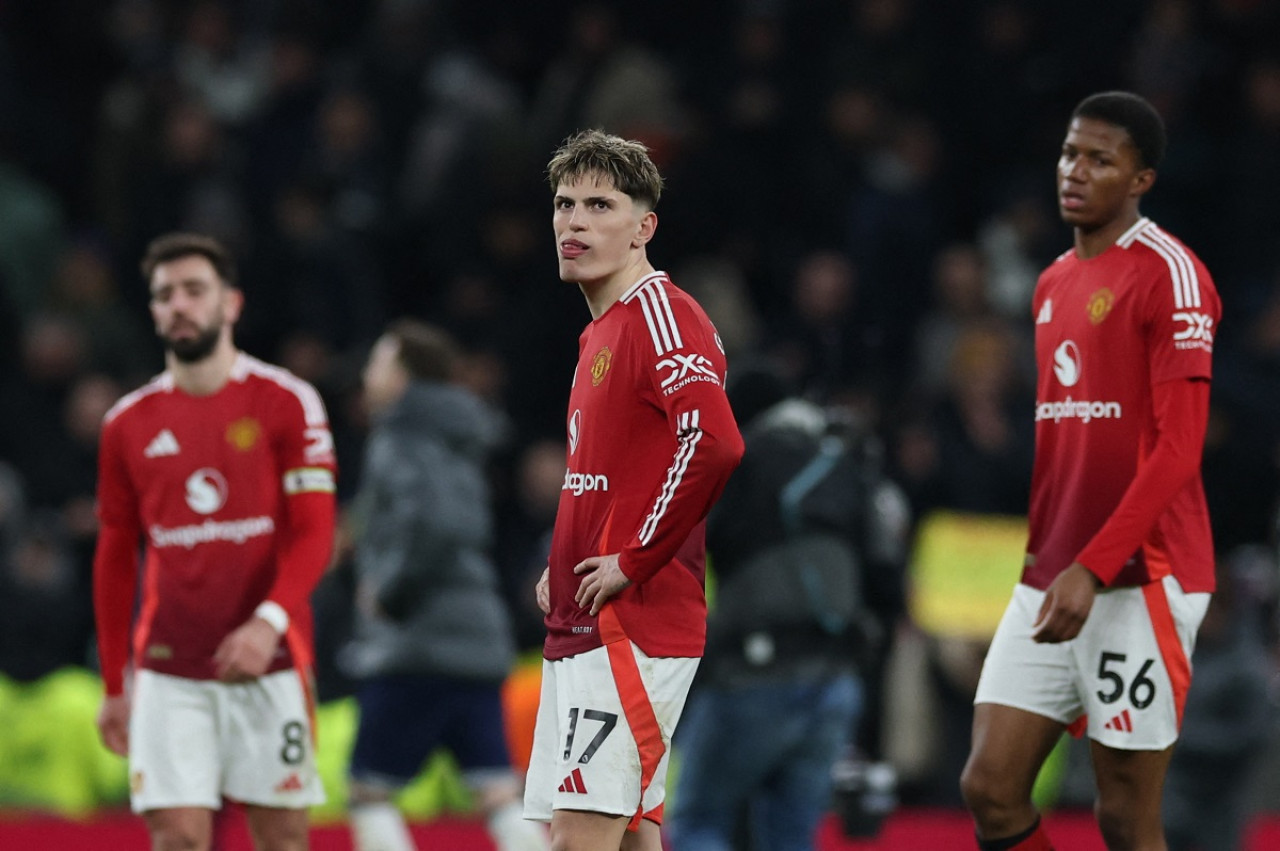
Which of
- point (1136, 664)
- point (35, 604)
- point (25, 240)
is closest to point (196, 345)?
point (1136, 664)

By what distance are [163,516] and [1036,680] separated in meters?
2.83

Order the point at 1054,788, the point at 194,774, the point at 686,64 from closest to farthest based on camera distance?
1. the point at 194,774
2. the point at 1054,788
3. the point at 686,64

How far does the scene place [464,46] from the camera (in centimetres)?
1390

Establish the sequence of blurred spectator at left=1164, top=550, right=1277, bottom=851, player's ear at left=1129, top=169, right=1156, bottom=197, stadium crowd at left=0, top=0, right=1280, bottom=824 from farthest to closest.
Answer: stadium crowd at left=0, top=0, right=1280, bottom=824, blurred spectator at left=1164, top=550, right=1277, bottom=851, player's ear at left=1129, top=169, right=1156, bottom=197

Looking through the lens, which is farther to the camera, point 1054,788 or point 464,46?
point 464,46

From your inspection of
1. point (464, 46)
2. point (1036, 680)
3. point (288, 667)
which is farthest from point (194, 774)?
point (464, 46)

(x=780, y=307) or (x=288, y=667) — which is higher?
(x=780, y=307)

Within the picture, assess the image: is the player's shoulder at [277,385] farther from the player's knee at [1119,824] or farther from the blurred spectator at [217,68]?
the blurred spectator at [217,68]

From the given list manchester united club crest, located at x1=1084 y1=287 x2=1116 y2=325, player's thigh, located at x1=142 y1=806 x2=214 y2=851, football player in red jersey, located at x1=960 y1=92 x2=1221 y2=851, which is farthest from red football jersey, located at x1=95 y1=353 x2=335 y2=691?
manchester united club crest, located at x1=1084 y1=287 x2=1116 y2=325

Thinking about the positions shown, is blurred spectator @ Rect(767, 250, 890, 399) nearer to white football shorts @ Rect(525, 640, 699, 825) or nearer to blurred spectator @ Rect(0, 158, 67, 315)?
blurred spectator @ Rect(0, 158, 67, 315)

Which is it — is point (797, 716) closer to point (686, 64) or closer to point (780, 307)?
point (780, 307)

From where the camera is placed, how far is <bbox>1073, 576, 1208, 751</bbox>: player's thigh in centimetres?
534

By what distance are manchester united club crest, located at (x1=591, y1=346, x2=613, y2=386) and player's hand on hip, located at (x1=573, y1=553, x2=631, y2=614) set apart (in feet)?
1.47

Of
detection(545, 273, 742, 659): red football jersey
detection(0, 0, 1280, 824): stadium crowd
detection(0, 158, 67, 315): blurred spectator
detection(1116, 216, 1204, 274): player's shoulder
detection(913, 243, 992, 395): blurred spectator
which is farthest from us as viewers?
detection(0, 158, 67, 315): blurred spectator
